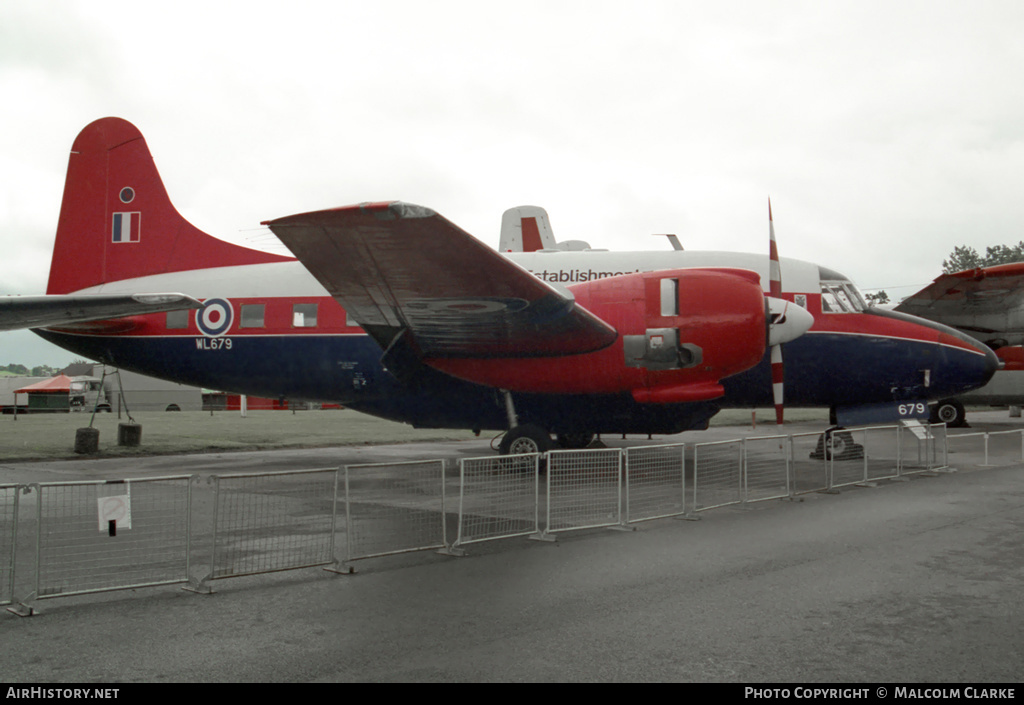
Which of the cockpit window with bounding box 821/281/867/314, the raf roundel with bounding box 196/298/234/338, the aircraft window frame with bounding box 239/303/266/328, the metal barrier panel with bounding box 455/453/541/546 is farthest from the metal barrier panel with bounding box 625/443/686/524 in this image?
the raf roundel with bounding box 196/298/234/338

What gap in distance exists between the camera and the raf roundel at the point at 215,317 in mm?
16766

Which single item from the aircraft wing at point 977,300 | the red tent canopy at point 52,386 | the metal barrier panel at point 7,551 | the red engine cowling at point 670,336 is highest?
the aircraft wing at point 977,300

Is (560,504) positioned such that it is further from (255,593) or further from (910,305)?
(910,305)

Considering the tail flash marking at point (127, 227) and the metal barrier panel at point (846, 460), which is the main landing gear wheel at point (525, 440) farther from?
the tail flash marking at point (127, 227)

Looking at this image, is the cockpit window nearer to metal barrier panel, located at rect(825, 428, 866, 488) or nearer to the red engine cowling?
metal barrier panel, located at rect(825, 428, 866, 488)

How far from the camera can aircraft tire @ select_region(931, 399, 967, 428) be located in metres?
28.9

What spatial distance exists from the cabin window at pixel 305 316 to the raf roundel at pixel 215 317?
4.84 feet

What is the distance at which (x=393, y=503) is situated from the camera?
9.10 meters

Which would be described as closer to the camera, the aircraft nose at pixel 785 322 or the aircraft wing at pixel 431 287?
the aircraft wing at pixel 431 287

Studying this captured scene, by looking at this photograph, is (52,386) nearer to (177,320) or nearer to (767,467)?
(177,320)

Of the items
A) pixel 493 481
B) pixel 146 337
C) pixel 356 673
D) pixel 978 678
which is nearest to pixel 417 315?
pixel 493 481

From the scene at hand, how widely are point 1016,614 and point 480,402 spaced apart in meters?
10.5

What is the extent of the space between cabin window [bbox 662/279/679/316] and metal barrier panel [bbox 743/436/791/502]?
8.32 feet

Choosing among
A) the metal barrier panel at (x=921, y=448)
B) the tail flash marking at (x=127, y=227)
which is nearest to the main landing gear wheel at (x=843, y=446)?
the metal barrier panel at (x=921, y=448)
